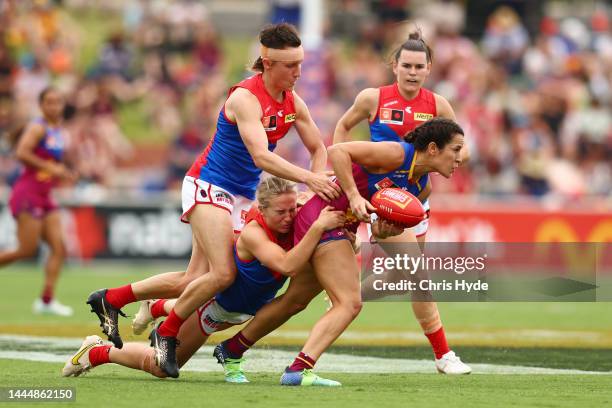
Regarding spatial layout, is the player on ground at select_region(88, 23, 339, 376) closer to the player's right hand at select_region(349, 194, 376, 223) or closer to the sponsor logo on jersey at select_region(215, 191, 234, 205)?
the sponsor logo on jersey at select_region(215, 191, 234, 205)

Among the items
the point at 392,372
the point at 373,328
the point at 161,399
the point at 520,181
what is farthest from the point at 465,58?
the point at 161,399

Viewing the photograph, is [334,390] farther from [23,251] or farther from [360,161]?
[23,251]

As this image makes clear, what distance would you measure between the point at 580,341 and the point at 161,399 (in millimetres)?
5749

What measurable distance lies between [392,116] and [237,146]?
2.07 meters

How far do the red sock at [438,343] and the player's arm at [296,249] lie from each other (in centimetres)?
177

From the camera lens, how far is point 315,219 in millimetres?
8617

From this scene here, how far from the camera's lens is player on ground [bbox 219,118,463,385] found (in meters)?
8.45

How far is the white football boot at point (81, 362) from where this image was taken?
8.93 m

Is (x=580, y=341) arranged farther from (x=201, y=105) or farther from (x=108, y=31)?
(x=108, y=31)

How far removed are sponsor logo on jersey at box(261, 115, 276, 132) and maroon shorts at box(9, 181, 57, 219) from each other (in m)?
6.52

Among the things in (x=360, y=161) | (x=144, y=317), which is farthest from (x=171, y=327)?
(x=360, y=161)

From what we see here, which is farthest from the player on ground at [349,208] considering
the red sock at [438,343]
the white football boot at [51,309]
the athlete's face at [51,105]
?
the athlete's face at [51,105]

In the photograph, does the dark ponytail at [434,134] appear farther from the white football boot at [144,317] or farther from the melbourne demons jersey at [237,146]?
the white football boot at [144,317]

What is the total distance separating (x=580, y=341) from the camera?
40.4 feet
